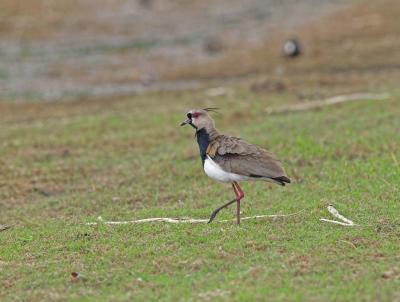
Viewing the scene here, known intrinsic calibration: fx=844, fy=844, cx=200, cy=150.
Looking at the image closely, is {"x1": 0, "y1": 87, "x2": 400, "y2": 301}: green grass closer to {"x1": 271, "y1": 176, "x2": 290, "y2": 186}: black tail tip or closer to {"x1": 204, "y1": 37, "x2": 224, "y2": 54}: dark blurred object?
{"x1": 271, "y1": 176, "x2": 290, "y2": 186}: black tail tip

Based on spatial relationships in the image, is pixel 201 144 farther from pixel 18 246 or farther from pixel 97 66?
pixel 97 66

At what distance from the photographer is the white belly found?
8.39m

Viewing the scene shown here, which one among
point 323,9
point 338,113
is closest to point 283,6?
point 323,9

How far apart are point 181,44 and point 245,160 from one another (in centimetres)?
2082

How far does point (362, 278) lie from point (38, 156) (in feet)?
27.4

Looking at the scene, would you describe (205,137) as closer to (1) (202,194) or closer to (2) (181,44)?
(1) (202,194)

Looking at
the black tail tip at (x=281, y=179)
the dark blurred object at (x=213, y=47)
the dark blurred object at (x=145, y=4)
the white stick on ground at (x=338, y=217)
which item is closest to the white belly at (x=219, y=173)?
the black tail tip at (x=281, y=179)

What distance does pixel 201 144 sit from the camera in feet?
28.8

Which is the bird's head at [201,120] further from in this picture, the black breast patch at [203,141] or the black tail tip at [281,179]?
the black tail tip at [281,179]

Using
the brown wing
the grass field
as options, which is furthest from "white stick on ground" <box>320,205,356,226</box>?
the brown wing

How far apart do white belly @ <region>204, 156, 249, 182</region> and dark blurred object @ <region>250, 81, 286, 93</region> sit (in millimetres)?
10449

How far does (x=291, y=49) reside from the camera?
23.5 m

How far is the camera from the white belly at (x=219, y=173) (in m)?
8.39

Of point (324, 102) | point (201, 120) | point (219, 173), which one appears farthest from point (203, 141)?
point (324, 102)
